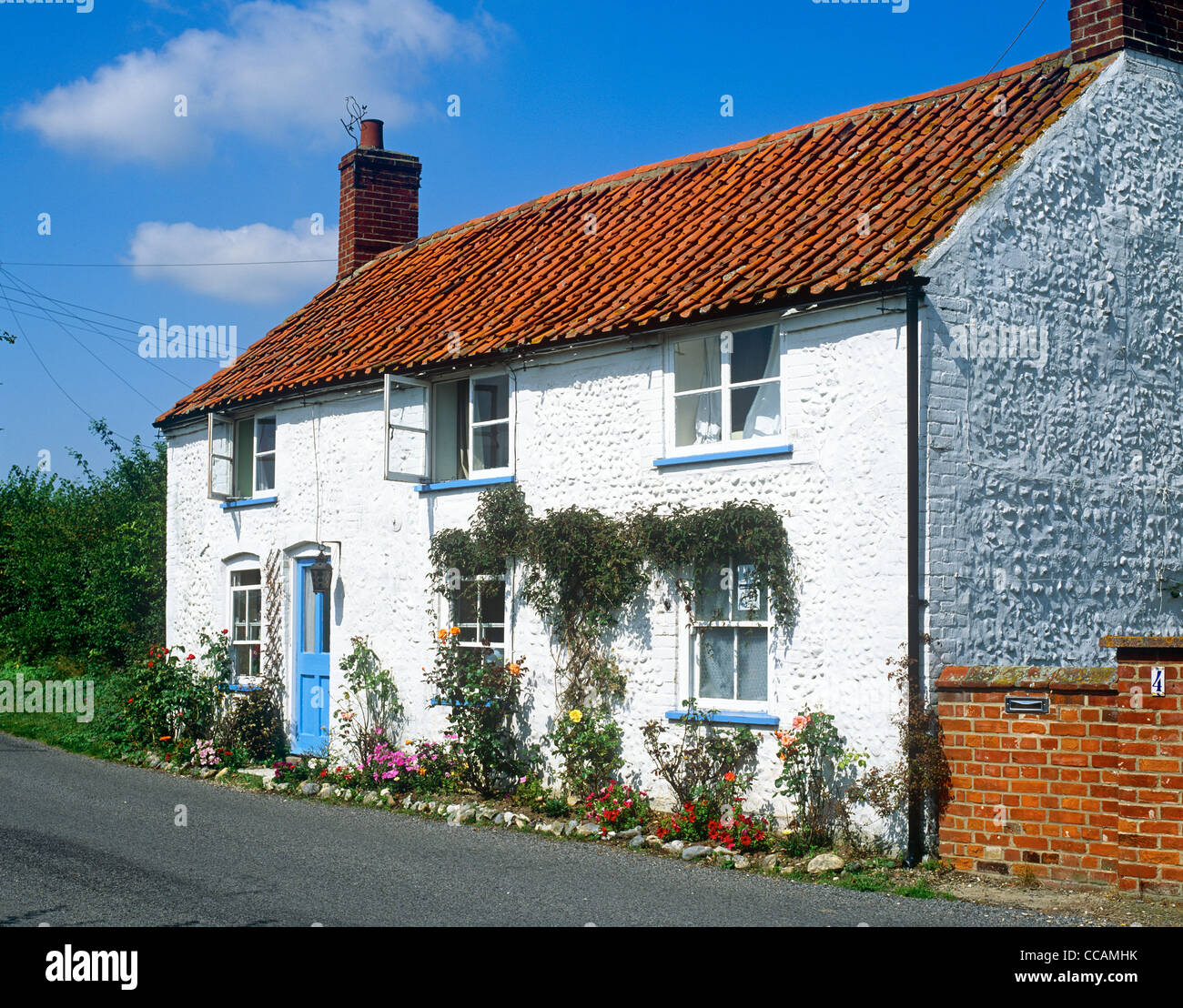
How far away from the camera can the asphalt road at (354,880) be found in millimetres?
7582

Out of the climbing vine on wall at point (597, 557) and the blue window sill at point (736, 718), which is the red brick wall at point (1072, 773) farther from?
the climbing vine on wall at point (597, 557)

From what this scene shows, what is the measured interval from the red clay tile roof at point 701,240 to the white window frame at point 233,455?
13.7 inches

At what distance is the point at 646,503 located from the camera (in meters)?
11.6

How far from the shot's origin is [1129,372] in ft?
37.3

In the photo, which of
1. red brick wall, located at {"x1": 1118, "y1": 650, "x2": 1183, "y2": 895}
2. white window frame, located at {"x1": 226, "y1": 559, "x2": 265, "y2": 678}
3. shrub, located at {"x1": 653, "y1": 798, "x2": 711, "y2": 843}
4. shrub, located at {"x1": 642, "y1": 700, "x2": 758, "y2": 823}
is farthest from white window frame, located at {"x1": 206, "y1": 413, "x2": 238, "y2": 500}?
red brick wall, located at {"x1": 1118, "y1": 650, "x2": 1183, "y2": 895}

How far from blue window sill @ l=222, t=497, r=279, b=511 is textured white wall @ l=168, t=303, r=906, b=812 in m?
0.16

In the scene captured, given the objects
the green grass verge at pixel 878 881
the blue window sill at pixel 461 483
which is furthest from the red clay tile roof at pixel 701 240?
the green grass verge at pixel 878 881

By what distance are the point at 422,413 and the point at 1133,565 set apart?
7604 millimetres

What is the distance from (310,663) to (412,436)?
3.51 metres

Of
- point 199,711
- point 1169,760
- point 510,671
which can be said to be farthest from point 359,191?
point 1169,760

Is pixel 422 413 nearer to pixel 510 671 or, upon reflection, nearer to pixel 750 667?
pixel 510 671

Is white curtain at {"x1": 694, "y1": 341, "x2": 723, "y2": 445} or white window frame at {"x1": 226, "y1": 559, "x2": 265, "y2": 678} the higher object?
white curtain at {"x1": 694, "y1": 341, "x2": 723, "y2": 445}

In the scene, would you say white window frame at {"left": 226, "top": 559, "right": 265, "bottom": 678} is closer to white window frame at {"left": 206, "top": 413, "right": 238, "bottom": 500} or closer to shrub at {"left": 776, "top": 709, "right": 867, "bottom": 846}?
white window frame at {"left": 206, "top": 413, "right": 238, "bottom": 500}

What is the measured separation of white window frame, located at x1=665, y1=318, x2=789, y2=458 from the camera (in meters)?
10.7
